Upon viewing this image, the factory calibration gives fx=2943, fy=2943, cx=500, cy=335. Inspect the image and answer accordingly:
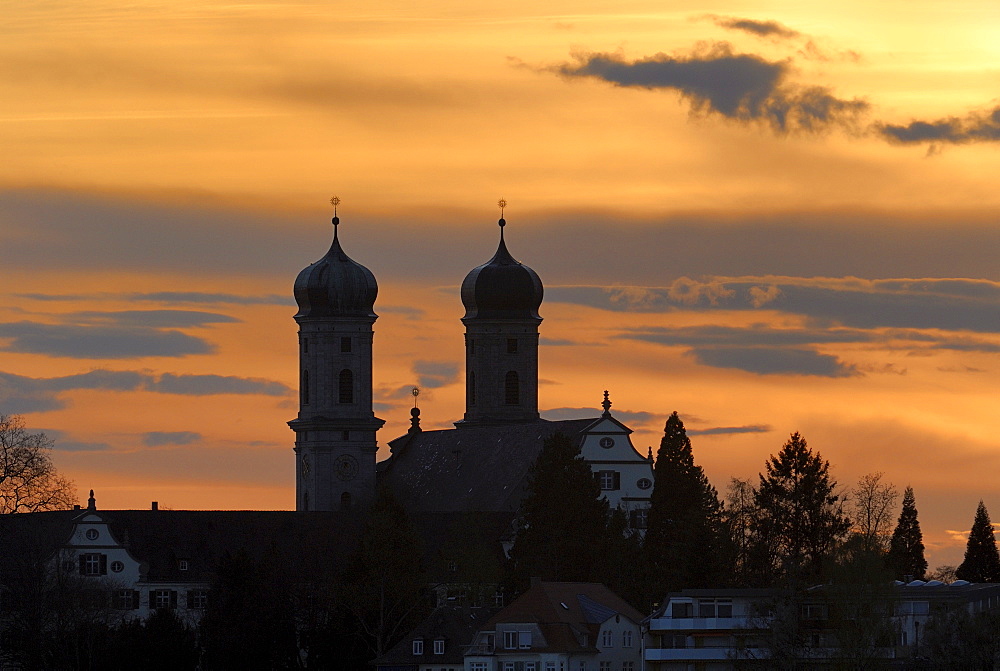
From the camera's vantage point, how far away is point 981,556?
157m

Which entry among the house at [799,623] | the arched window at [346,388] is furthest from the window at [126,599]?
the arched window at [346,388]

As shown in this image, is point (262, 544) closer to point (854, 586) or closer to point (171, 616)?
point (171, 616)

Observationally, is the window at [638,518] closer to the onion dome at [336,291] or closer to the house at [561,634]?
the house at [561,634]

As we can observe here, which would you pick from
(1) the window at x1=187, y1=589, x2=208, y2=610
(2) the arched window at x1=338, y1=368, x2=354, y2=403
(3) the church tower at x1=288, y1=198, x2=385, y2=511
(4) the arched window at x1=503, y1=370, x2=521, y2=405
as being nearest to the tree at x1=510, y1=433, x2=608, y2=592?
Answer: (1) the window at x1=187, y1=589, x2=208, y2=610

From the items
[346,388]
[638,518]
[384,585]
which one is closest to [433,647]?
[384,585]

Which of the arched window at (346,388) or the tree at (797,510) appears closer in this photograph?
Answer: the tree at (797,510)

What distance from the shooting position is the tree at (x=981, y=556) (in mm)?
154750

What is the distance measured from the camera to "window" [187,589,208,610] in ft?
454

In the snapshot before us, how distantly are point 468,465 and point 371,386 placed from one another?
1286 cm

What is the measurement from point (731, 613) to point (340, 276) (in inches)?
2233

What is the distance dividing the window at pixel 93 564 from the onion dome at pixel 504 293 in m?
40.8

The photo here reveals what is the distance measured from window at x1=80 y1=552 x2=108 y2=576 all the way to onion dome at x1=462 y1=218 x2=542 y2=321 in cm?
4078

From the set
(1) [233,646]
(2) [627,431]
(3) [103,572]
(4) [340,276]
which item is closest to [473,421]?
(4) [340,276]

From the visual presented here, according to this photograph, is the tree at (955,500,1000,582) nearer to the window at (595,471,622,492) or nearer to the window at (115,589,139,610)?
the window at (595,471,622,492)
